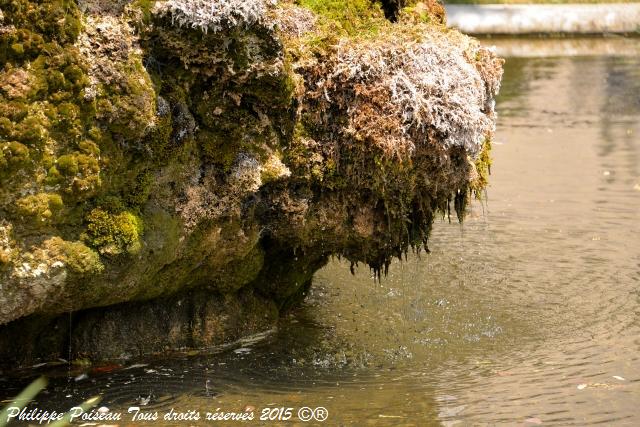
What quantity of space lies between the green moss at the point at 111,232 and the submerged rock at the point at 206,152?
0.04ft

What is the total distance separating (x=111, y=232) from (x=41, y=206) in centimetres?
56

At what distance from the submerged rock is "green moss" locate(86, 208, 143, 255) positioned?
1cm

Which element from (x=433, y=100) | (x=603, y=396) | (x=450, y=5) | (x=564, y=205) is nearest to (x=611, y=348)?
(x=603, y=396)

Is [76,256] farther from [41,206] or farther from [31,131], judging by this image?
[31,131]

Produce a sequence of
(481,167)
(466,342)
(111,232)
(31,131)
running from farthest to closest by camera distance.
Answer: (466,342), (481,167), (111,232), (31,131)

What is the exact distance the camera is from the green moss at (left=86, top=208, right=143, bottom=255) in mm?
5758

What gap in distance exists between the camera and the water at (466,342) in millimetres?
6270

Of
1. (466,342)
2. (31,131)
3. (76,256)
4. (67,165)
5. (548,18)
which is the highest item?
(31,131)

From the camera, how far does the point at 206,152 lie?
622 centimetres

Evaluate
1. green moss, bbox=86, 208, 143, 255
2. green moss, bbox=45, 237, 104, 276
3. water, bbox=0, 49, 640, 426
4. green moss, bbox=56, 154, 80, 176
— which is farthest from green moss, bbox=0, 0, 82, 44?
water, bbox=0, 49, 640, 426

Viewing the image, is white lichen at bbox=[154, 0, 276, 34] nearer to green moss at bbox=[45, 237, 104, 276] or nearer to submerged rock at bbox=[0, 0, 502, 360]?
submerged rock at bbox=[0, 0, 502, 360]

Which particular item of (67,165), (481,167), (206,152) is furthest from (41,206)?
(481,167)

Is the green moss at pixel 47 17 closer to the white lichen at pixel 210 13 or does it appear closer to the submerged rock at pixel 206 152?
the submerged rock at pixel 206 152

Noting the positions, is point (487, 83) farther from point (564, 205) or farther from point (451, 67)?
point (564, 205)
